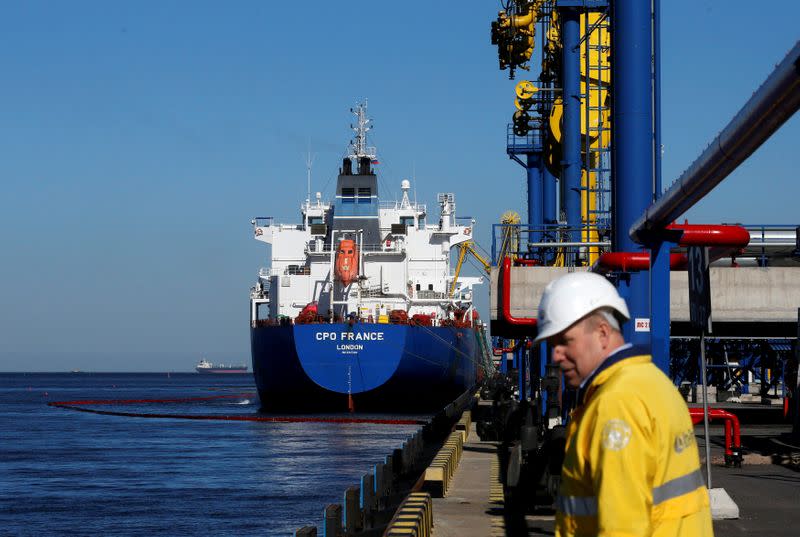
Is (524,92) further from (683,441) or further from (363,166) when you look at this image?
(683,441)

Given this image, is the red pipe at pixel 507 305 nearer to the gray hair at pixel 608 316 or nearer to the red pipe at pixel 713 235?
the red pipe at pixel 713 235

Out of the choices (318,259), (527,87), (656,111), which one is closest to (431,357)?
(318,259)

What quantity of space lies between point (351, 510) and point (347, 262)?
36.6 meters

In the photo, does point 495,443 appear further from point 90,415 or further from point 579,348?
point 90,415

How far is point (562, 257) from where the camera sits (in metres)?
31.6

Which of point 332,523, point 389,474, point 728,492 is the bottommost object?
point 389,474

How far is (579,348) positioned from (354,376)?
45.1m

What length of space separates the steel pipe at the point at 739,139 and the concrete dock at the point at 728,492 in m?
3.29

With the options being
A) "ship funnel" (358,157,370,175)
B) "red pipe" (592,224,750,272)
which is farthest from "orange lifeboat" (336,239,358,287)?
"red pipe" (592,224,750,272)

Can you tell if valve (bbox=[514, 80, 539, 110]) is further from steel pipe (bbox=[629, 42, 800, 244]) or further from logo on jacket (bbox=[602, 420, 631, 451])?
logo on jacket (bbox=[602, 420, 631, 451])

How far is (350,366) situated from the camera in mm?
48906

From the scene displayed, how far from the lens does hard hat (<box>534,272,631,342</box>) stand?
4.04 m

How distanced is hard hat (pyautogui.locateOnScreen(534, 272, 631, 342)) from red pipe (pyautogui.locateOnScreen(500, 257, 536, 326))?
18717 millimetres

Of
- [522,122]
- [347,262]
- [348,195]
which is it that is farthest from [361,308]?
[522,122]
